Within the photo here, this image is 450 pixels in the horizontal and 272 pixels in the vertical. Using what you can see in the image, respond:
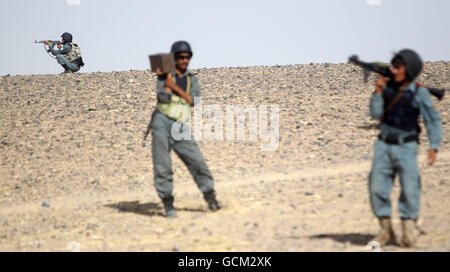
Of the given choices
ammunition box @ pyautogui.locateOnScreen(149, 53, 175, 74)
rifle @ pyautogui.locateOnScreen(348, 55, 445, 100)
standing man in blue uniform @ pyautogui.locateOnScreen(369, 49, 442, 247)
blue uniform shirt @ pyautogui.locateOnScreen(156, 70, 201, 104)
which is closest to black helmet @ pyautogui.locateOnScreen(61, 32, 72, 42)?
blue uniform shirt @ pyautogui.locateOnScreen(156, 70, 201, 104)

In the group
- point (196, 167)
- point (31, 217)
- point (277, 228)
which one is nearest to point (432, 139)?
point (277, 228)

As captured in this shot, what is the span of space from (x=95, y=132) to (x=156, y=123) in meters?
8.10

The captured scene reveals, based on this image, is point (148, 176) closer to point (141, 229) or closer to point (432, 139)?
point (141, 229)

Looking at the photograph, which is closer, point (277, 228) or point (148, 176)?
point (277, 228)

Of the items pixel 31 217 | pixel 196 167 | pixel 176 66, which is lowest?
pixel 31 217

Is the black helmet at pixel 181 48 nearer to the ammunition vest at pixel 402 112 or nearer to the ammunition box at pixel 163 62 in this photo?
the ammunition box at pixel 163 62

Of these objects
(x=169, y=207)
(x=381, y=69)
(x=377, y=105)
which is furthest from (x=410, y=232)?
(x=169, y=207)

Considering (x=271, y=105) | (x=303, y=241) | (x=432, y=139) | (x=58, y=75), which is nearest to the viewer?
(x=432, y=139)

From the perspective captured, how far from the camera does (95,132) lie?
52.7 ft

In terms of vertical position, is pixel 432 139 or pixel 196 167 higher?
pixel 432 139

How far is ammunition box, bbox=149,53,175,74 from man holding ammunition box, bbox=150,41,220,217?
7 cm

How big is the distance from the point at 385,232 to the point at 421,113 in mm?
1269

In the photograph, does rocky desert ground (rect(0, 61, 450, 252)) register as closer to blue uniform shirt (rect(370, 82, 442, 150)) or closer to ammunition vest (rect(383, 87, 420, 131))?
blue uniform shirt (rect(370, 82, 442, 150))

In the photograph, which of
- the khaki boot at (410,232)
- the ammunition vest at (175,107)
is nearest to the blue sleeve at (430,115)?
the khaki boot at (410,232)
